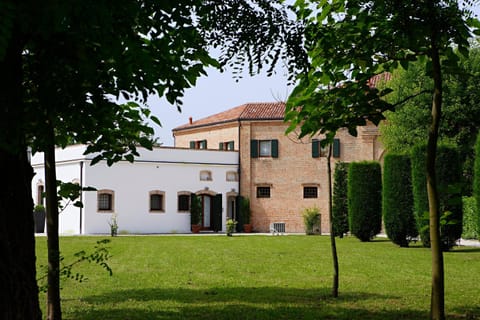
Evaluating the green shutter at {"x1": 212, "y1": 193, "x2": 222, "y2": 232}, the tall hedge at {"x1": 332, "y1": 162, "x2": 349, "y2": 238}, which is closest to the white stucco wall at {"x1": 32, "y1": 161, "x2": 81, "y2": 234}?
the green shutter at {"x1": 212, "y1": 193, "x2": 222, "y2": 232}

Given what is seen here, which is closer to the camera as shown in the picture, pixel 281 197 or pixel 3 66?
pixel 3 66

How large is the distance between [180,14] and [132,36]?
1.24 ft

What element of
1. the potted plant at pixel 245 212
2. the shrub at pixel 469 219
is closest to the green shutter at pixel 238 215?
the potted plant at pixel 245 212

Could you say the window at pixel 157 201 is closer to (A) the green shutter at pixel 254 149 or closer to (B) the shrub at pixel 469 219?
(A) the green shutter at pixel 254 149

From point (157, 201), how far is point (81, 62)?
102 feet

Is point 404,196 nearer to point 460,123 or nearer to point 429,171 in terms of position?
point 460,123

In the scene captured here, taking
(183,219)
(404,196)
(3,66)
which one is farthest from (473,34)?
(183,219)

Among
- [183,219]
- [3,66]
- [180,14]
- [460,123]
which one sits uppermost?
[460,123]

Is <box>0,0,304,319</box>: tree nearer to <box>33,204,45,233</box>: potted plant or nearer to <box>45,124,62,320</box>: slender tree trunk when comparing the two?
<box>45,124,62,320</box>: slender tree trunk

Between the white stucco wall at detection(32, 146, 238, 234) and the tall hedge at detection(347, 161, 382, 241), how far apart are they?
12661mm

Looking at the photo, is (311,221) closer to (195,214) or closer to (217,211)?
(217,211)

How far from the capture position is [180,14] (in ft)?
13.4

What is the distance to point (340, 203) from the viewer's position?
87.8 feet

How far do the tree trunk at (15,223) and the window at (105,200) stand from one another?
28610 millimetres
